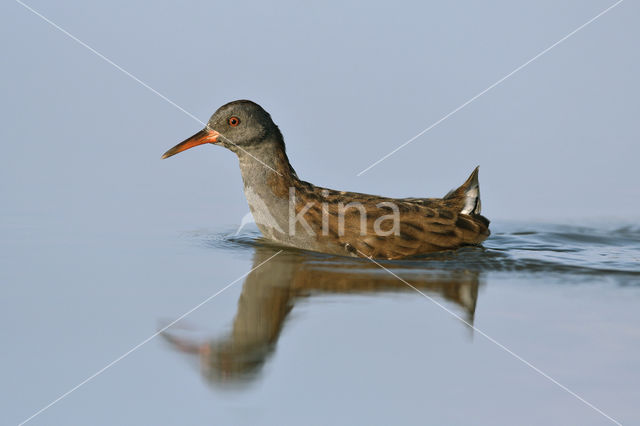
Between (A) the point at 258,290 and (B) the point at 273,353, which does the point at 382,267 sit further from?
(B) the point at 273,353

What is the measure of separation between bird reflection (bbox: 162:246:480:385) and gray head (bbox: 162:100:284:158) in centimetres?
119

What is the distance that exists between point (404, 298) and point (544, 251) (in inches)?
130

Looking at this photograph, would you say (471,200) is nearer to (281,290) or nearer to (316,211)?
(316,211)

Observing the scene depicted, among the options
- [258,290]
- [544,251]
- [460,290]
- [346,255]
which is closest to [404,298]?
[460,290]

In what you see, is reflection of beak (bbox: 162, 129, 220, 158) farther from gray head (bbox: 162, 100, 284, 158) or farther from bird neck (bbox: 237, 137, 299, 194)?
bird neck (bbox: 237, 137, 299, 194)

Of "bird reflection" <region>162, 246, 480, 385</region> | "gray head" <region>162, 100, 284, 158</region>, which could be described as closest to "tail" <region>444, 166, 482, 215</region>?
"bird reflection" <region>162, 246, 480, 385</region>

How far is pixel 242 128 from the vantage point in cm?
898

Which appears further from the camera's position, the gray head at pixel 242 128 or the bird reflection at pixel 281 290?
the gray head at pixel 242 128

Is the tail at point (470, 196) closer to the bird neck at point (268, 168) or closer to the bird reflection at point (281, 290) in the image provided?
the bird reflection at point (281, 290)

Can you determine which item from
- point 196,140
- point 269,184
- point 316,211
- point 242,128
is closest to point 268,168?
point 269,184

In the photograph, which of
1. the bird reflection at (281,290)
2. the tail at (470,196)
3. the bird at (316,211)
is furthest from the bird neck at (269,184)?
the tail at (470,196)

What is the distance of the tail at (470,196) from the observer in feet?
30.8

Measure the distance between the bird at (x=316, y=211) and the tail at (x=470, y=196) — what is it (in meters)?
0.08

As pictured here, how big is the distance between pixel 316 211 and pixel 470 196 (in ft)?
6.38
